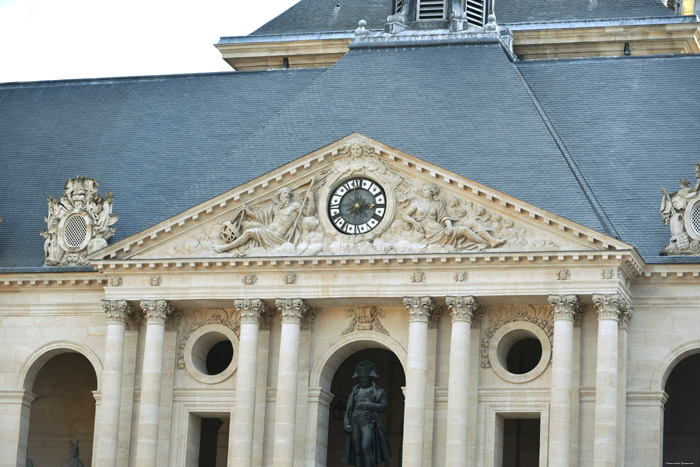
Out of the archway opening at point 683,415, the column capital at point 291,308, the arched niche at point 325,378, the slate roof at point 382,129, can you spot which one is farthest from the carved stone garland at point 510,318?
the archway opening at point 683,415

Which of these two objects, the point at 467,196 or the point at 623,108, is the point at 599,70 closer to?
the point at 623,108

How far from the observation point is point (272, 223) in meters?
57.8

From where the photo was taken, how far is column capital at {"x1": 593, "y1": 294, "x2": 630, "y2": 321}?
54.6 m

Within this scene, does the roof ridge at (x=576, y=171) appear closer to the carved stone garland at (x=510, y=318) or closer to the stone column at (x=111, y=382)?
the carved stone garland at (x=510, y=318)

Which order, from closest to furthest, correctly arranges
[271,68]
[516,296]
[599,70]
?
[516,296], [599,70], [271,68]

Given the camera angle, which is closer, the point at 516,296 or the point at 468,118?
the point at 516,296

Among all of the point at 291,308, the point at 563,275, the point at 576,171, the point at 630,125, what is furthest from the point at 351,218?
the point at 630,125

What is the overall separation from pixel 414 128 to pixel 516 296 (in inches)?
324

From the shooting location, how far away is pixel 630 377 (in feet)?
184

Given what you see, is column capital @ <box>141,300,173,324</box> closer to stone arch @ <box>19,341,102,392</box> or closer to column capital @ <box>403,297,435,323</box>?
stone arch @ <box>19,341,102,392</box>

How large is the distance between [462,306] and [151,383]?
980cm

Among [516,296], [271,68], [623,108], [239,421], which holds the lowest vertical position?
[239,421]

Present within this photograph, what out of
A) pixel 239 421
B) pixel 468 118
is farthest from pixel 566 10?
pixel 239 421

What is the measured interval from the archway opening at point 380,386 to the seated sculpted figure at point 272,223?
260 inches
